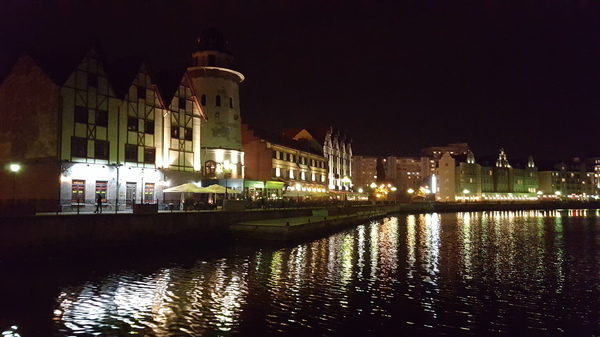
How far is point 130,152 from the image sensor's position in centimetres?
4716

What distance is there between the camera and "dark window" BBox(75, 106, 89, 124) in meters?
42.3

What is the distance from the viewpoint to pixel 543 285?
74.6 ft

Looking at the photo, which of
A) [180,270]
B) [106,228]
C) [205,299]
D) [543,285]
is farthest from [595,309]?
[106,228]

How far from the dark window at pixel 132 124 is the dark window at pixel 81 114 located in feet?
15.9

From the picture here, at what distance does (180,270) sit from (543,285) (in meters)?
19.5

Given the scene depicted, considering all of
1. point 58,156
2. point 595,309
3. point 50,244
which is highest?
point 58,156

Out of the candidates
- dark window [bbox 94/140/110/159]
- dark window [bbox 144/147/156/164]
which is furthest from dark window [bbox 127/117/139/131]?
dark window [bbox 94/140/110/159]

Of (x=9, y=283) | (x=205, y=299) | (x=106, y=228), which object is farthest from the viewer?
(x=106, y=228)

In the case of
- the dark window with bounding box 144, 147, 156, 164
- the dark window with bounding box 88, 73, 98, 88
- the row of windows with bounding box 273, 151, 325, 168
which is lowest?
the dark window with bounding box 144, 147, 156, 164

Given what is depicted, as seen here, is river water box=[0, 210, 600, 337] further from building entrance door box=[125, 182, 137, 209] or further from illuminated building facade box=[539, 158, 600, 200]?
illuminated building facade box=[539, 158, 600, 200]

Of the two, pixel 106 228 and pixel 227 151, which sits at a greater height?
pixel 227 151

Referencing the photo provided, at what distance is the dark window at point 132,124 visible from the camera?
155 feet

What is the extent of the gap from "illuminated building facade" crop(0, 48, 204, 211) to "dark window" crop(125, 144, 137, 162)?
0.03m

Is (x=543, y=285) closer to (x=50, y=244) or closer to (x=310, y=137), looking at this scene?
(x=50, y=244)
